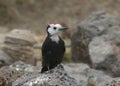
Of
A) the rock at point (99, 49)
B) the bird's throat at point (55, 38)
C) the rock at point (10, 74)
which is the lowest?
the rock at point (10, 74)

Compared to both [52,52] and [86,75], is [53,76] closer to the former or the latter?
[52,52]

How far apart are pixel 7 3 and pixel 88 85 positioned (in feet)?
26.5

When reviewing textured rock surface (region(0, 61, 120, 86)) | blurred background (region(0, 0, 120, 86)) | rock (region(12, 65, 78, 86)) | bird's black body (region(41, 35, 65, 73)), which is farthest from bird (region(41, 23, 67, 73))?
blurred background (region(0, 0, 120, 86))

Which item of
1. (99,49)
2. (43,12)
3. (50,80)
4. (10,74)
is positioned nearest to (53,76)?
(50,80)

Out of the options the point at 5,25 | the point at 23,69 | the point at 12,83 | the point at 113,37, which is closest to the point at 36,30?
the point at 5,25

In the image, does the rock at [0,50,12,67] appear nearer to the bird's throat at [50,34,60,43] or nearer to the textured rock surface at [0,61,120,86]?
the textured rock surface at [0,61,120,86]

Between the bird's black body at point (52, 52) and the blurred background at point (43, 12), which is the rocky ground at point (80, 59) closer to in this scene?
the bird's black body at point (52, 52)

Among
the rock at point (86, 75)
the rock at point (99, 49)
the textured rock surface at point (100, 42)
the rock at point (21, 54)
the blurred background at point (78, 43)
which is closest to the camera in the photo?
the rock at point (86, 75)

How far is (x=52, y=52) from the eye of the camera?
Answer: 7113 millimetres

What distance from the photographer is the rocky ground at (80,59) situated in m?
6.70

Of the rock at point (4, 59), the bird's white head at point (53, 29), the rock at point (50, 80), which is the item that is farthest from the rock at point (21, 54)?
the rock at point (50, 80)

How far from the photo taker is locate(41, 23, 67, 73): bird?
7066 mm

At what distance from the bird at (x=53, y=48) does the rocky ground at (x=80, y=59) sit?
0.14 meters

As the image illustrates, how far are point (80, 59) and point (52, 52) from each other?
12.9 ft
